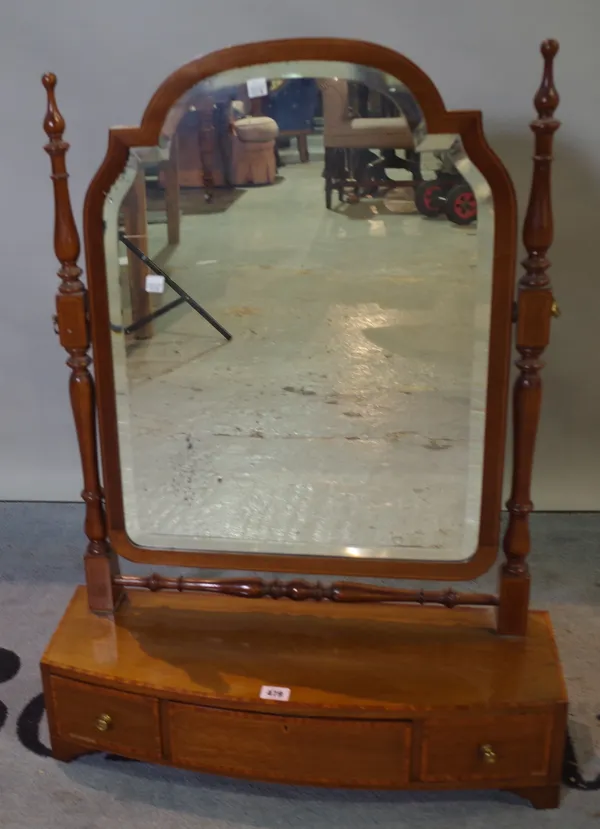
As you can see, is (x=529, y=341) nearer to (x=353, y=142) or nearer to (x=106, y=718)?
(x=353, y=142)

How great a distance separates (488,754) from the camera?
1.17 meters

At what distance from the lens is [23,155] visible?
5.51 ft

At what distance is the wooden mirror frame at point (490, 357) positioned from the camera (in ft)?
3.47

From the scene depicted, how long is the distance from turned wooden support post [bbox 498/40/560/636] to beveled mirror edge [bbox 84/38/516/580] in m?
0.02

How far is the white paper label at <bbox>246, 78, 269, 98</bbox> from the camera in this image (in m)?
1.10

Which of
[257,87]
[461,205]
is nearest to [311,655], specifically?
[461,205]

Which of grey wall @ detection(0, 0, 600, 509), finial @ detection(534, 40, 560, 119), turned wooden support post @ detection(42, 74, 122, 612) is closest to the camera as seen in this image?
finial @ detection(534, 40, 560, 119)

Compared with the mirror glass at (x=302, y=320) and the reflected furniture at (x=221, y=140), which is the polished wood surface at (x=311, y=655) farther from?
the reflected furniture at (x=221, y=140)

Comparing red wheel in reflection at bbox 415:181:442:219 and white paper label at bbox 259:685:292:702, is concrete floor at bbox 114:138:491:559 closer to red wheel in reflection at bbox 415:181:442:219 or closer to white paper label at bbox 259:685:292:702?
red wheel in reflection at bbox 415:181:442:219

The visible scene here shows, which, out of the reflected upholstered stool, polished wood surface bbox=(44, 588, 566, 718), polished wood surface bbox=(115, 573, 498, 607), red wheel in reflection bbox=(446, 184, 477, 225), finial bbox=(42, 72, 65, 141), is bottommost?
polished wood surface bbox=(44, 588, 566, 718)

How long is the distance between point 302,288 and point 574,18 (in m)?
0.75

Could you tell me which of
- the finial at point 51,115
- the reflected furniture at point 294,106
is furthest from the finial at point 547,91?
the finial at point 51,115

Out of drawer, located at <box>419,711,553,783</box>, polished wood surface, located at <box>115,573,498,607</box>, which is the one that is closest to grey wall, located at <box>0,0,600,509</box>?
polished wood surface, located at <box>115,573,498,607</box>

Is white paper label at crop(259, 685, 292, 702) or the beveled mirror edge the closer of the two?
the beveled mirror edge
